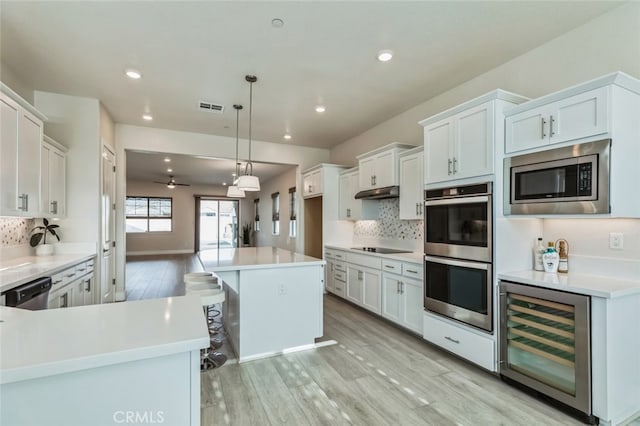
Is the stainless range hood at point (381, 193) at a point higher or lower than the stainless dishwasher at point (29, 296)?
higher

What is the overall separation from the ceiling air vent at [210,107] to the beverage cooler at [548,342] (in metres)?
3.81

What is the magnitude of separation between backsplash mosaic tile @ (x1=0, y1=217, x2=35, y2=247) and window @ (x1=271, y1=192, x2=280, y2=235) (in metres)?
5.70

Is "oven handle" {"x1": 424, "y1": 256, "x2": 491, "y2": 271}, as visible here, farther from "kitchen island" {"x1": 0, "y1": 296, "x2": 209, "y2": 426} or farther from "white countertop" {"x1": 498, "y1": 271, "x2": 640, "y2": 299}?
"kitchen island" {"x1": 0, "y1": 296, "x2": 209, "y2": 426}

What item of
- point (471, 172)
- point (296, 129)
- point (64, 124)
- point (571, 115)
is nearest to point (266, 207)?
point (296, 129)

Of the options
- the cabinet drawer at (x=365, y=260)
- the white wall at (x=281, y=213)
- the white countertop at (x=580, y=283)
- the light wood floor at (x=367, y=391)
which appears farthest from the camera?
the white wall at (x=281, y=213)

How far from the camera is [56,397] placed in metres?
0.92

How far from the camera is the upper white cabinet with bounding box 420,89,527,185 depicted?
2.50m

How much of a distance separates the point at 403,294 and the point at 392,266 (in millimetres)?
345

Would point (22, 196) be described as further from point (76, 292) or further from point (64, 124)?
point (64, 124)

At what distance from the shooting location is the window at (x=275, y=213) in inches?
350

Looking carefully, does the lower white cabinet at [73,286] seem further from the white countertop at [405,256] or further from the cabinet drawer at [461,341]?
the cabinet drawer at [461,341]

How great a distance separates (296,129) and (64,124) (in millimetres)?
3093

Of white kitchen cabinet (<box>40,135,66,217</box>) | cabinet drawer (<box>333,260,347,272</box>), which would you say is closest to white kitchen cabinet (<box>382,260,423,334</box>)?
cabinet drawer (<box>333,260,347,272</box>)

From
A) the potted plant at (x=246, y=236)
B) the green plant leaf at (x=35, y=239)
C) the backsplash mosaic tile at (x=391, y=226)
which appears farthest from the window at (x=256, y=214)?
the green plant leaf at (x=35, y=239)
